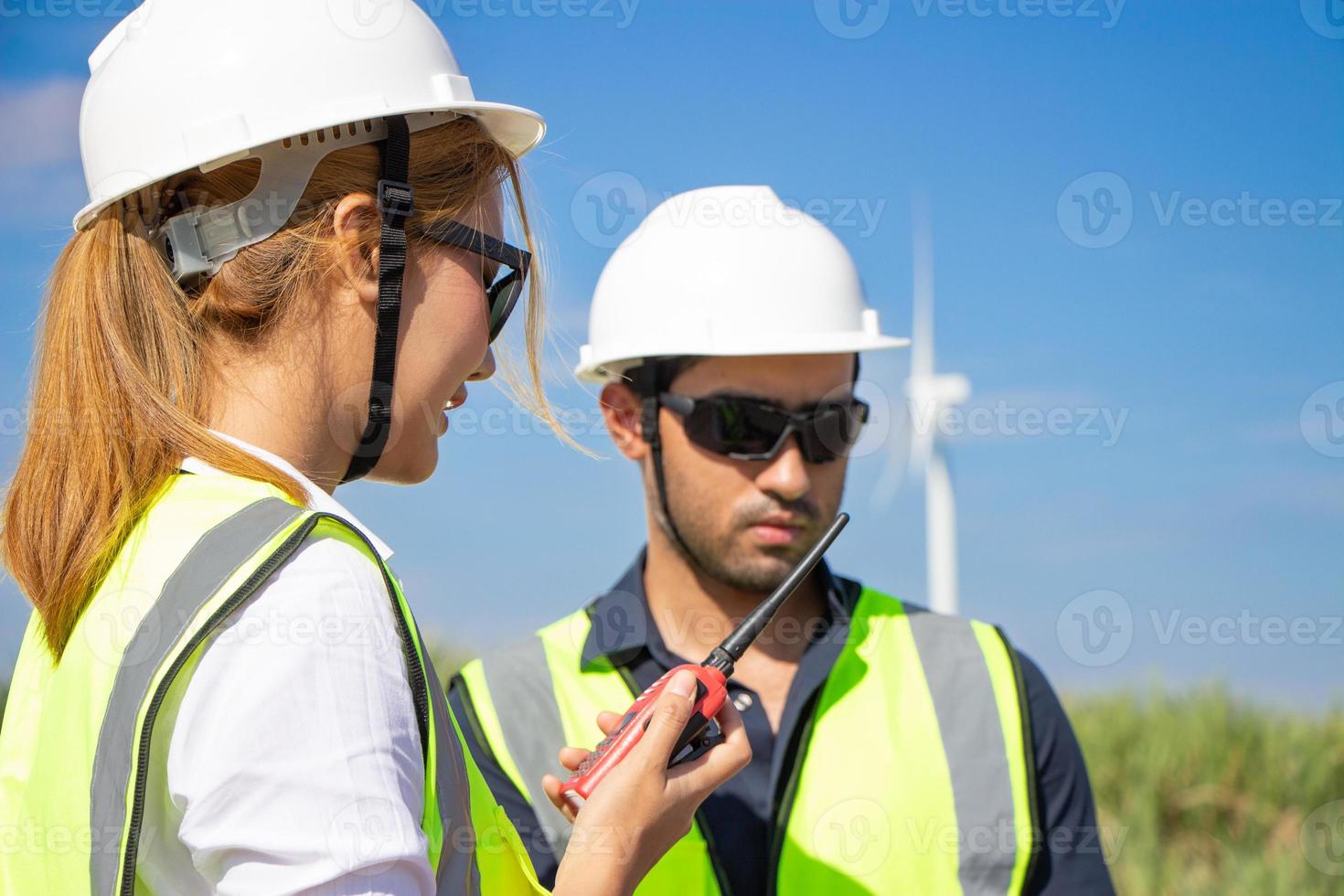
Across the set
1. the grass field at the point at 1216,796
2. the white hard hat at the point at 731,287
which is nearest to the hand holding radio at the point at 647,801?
the white hard hat at the point at 731,287

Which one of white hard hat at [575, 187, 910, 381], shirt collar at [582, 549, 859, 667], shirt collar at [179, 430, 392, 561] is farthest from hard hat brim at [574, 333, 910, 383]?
shirt collar at [179, 430, 392, 561]

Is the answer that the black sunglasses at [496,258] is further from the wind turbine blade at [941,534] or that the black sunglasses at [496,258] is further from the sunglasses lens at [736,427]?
the wind turbine blade at [941,534]

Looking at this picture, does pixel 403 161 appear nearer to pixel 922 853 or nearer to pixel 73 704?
pixel 73 704

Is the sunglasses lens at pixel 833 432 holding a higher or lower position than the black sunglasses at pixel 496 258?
lower

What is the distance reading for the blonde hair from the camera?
5.54 feet

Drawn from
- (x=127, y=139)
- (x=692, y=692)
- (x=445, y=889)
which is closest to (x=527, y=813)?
(x=692, y=692)

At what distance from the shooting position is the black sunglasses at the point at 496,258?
1.97 meters

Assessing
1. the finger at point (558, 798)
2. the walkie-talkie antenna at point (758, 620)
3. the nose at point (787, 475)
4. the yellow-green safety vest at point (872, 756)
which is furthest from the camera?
the nose at point (787, 475)

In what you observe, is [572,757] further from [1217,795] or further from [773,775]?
[1217,795]

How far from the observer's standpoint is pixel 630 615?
3.78m

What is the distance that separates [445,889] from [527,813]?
65.0 inches

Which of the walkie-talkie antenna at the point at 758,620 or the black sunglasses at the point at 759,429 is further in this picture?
the black sunglasses at the point at 759,429

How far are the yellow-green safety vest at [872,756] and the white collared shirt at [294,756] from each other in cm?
180

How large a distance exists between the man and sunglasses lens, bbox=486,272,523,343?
1594 millimetres
